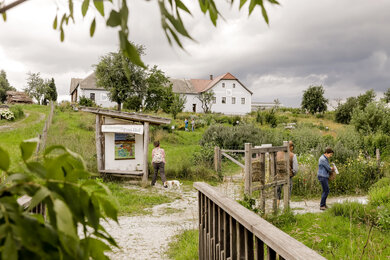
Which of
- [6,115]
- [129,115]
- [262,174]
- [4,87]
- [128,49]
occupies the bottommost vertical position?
[262,174]

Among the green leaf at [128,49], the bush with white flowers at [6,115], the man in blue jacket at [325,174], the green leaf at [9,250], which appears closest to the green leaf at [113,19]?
the green leaf at [128,49]

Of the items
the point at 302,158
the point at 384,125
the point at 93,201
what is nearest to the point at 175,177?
the point at 302,158

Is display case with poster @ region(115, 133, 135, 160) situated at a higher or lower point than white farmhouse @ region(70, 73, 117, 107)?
lower

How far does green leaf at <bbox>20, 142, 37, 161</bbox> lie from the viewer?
583 millimetres

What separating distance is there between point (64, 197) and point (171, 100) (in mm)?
40298

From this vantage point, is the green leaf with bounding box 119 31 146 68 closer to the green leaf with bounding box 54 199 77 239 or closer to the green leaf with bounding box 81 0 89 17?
the green leaf with bounding box 54 199 77 239

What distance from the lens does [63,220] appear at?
488 millimetres

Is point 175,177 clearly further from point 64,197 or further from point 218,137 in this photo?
point 64,197

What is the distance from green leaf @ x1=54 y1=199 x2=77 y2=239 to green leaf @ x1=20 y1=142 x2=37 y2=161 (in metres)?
0.14

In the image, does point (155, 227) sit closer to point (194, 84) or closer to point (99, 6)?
point (99, 6)

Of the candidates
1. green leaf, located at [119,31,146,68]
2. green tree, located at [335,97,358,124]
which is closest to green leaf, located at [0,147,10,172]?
green leaf, located at [119,31,146,68]

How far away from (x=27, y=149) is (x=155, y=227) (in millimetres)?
6685

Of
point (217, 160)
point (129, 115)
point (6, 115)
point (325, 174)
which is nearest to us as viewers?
point (325, 174)

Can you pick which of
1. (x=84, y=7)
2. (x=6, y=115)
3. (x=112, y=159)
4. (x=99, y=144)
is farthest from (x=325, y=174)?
(x=6, y=115)
